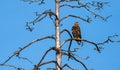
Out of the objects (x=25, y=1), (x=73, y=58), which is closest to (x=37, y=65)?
(x=73, y=58)

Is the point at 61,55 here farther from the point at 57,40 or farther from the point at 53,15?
the point at 53,15

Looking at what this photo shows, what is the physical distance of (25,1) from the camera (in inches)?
418

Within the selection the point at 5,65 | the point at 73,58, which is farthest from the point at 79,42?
the point at 5,65

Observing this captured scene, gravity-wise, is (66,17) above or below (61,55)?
above

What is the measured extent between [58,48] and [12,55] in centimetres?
124

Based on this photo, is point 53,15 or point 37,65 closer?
point 37,65

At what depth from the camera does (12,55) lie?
388 inches

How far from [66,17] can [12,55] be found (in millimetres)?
1795

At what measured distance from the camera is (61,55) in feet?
32.2

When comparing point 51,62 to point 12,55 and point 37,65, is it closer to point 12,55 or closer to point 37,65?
point 37,65

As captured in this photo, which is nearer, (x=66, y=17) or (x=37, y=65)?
(x=37, y=65)

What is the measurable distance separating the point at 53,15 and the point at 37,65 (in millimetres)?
1543

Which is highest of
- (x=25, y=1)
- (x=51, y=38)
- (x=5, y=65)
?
(x=25, y=1)

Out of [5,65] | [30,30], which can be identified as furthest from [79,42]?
[5,65]
